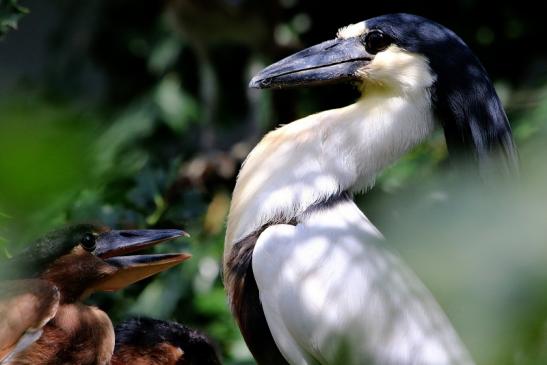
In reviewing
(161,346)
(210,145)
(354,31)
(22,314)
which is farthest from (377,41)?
(210,145)

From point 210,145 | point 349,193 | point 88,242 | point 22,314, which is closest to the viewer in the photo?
point 22,314

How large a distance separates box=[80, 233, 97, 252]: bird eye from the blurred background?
11 cm

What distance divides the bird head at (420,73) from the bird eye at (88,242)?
18.5 inches

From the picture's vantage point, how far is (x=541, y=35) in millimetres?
4062

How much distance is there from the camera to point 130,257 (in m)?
2.04

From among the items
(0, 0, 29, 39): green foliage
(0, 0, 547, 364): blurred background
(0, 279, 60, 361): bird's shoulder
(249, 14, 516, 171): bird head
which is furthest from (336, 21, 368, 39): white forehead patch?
(0, 279, 60, 361): bird's shoulder

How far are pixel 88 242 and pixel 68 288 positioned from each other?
0.36 feet

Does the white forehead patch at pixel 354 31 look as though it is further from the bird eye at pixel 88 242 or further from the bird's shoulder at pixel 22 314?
the bird's shoulder at pixel 22 314

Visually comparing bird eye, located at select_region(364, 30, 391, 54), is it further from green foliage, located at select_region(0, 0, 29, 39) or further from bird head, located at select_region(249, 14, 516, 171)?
green foliage, located at select_region(0, 0, 29, 39)

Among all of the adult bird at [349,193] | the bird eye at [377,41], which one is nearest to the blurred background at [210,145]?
the adult bird at [349,193]

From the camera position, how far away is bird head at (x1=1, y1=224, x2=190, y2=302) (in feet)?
6.43

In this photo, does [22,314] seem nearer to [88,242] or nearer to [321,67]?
[88,242]

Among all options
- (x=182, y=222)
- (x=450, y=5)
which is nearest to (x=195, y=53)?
(x=450, y=5)

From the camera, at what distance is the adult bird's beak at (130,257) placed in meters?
1.99
